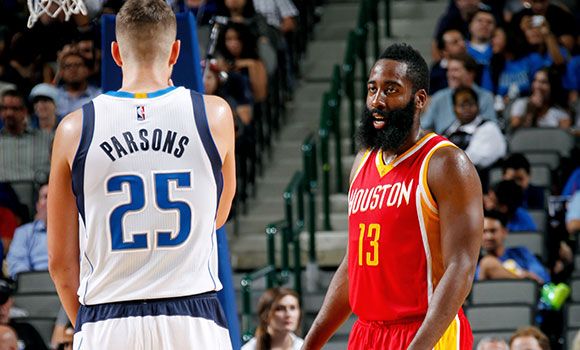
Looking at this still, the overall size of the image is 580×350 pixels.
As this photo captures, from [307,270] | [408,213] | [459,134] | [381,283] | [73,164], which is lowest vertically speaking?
[307,270]

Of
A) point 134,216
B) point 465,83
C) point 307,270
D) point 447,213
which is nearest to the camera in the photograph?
point 134,216

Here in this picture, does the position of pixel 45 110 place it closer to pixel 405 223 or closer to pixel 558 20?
pixel 558 20

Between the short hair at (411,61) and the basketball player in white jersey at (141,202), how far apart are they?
0.82 m

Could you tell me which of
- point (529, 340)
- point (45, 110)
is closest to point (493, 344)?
point (529, 340)

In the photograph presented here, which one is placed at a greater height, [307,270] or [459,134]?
[459,134]

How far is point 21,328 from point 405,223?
16.0 feet

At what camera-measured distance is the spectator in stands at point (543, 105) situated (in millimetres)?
10266

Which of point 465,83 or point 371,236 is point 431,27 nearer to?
point 465,83

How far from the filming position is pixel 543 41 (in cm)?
1121

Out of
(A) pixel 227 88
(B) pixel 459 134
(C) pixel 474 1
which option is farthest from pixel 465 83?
(A) pixel 227 88

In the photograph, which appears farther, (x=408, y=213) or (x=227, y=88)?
(x=227, y=88)

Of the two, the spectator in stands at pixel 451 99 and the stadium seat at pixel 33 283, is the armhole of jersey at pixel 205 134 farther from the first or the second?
the spectator in stands at pixel 451 99

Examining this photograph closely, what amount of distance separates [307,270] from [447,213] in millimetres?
5702

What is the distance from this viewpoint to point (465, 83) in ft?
Result: 32.9
